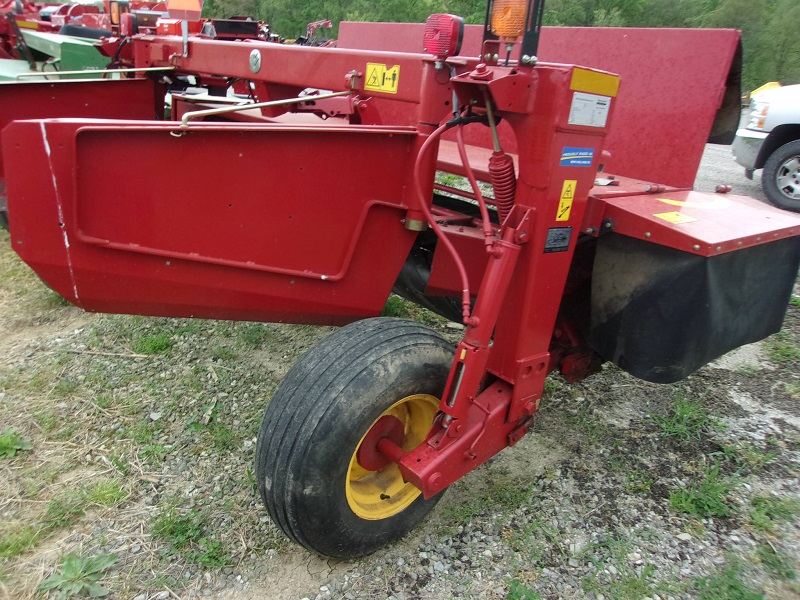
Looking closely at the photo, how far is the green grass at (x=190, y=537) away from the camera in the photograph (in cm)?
221

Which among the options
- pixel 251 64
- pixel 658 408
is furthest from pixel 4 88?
pixel 658 408

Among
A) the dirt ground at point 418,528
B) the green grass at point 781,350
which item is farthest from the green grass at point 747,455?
the green grass at point 781,350

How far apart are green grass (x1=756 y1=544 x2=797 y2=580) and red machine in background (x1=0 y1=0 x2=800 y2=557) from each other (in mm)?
820

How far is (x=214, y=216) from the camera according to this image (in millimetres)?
1892

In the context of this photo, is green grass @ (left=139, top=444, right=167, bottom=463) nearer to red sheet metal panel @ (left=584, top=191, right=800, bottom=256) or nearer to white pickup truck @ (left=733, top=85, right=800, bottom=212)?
red sheet metal panel @ (left=584, top=191, right=800, bottom=256)

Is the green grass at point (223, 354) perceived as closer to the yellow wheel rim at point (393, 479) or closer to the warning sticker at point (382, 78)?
the yellow wheel rim at point (393, 479)

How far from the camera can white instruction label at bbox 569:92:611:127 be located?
1872 millimetres

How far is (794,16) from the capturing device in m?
20.8

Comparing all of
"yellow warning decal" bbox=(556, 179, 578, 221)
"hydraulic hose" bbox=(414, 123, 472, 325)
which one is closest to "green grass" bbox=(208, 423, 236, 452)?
"hydraulic hose" bbox=(414, 123, 472, 325)

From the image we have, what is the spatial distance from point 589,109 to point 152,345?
107 inches

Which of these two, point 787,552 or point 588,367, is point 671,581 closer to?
point 787,552

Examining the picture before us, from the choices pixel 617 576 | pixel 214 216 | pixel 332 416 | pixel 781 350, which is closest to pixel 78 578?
pixel 332 416

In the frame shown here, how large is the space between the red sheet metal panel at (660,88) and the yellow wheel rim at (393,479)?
145 centimetres

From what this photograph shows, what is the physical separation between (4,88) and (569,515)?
3476mm
